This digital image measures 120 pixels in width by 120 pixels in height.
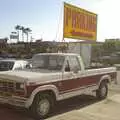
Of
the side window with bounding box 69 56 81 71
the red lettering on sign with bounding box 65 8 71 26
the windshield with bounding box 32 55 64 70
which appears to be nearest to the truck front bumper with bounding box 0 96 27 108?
the windshield with bounding box 32 55 64 70

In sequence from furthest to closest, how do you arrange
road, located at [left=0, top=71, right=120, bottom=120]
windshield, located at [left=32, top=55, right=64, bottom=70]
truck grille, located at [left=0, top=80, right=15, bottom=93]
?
windshield, located at [left=32, top=55, right=64, bottom=70], road, located at [left=0, top=71, right=120, bottom=120], truck grille, located at [left=0, top=80, right=15, bottom=93]

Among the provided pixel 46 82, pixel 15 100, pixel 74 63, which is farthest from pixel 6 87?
pixel 74 63

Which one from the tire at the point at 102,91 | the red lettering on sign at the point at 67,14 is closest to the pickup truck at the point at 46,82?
the tire at the point at 102,91

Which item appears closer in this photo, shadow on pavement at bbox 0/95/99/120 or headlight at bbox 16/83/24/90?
headlight at bbox 16/83/24/90

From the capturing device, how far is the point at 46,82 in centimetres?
905

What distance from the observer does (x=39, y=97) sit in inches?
350

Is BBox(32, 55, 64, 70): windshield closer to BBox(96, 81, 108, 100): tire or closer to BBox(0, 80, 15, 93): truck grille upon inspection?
BBox(0, 80, 15, 93): truck grille

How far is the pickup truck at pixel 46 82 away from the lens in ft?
28.1

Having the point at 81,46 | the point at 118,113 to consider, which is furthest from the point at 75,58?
the point at 81,46

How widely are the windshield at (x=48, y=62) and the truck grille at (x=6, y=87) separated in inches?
76.0

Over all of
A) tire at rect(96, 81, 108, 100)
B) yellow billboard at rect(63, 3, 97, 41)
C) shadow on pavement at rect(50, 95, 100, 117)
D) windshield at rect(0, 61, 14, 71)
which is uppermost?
yellow billboard at rect(63, 3, 97, 41)

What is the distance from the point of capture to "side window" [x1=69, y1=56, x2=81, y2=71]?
10602 mm

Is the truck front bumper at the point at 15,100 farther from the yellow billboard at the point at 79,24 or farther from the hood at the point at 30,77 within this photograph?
the yellow billboard at the point at 79,24

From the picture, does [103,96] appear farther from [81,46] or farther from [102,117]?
[81,46]
